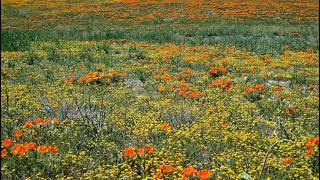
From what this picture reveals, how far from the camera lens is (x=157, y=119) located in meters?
7.12

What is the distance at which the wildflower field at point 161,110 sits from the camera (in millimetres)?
5176

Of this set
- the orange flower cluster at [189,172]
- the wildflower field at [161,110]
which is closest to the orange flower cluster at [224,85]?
the wildflower field at [161,110]

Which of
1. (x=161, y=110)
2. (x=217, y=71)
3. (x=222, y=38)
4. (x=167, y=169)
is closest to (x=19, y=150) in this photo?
(x=167, y=169)

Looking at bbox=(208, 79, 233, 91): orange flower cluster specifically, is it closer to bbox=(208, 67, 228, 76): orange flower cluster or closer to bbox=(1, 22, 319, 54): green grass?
bbox=(208, 67, 228, 76): orange flower cluster

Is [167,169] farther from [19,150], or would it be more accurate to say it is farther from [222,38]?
[222,38]

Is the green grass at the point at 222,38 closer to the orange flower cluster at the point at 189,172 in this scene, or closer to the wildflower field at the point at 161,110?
the wildflower field at the point at 161,110

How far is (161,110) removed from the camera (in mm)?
7711

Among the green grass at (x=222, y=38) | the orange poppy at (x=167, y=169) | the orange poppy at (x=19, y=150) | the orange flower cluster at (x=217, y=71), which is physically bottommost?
the green grass at (x=222, y=38)

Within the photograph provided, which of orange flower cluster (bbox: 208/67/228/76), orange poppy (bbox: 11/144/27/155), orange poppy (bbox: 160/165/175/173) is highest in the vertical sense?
orange poppy (bbox: 11/144/27/155)

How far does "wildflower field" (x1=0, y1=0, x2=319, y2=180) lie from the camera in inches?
204

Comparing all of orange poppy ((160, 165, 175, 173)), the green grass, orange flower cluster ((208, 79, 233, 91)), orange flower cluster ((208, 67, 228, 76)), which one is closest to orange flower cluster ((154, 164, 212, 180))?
orange poppy ((160, 165, 175, 173))

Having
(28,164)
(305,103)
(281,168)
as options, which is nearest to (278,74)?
(305,103)

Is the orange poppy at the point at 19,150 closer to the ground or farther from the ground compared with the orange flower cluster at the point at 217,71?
farther from the ground

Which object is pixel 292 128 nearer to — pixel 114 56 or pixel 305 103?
pixel 305 103
